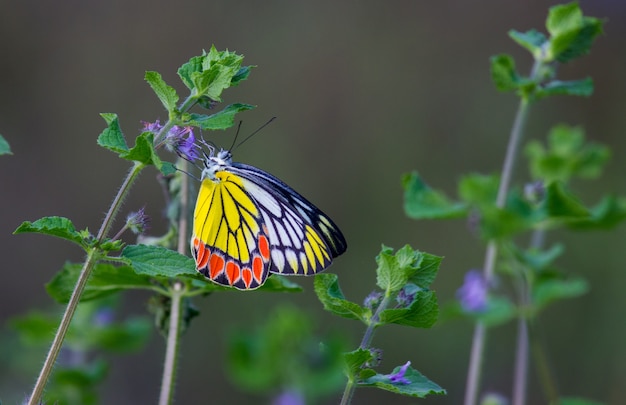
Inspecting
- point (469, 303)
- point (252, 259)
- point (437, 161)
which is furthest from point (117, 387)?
point (252, 259)

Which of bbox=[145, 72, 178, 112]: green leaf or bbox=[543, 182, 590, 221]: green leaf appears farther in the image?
bbox=[543, 182, 590, 221]: green leaf

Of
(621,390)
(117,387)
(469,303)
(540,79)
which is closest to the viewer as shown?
(540,79)

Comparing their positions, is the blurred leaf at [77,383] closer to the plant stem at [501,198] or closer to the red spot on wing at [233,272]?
the red spot on wing at [233,272]

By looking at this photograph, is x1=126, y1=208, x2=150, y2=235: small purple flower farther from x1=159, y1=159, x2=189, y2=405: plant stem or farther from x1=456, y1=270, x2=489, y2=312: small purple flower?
x1=456, y1=270, x2=489, y2=312: small purple flower

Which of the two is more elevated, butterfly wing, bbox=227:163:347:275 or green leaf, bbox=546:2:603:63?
green leaf, bbox=546:2:603:63

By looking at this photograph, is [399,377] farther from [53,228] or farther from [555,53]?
[555,53]

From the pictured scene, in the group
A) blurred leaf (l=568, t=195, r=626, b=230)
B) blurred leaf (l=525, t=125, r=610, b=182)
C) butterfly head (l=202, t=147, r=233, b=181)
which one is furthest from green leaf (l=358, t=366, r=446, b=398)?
blurred leaf (l=525, t=125, r=610, b=182)

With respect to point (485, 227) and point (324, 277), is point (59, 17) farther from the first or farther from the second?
point (324, 277)
